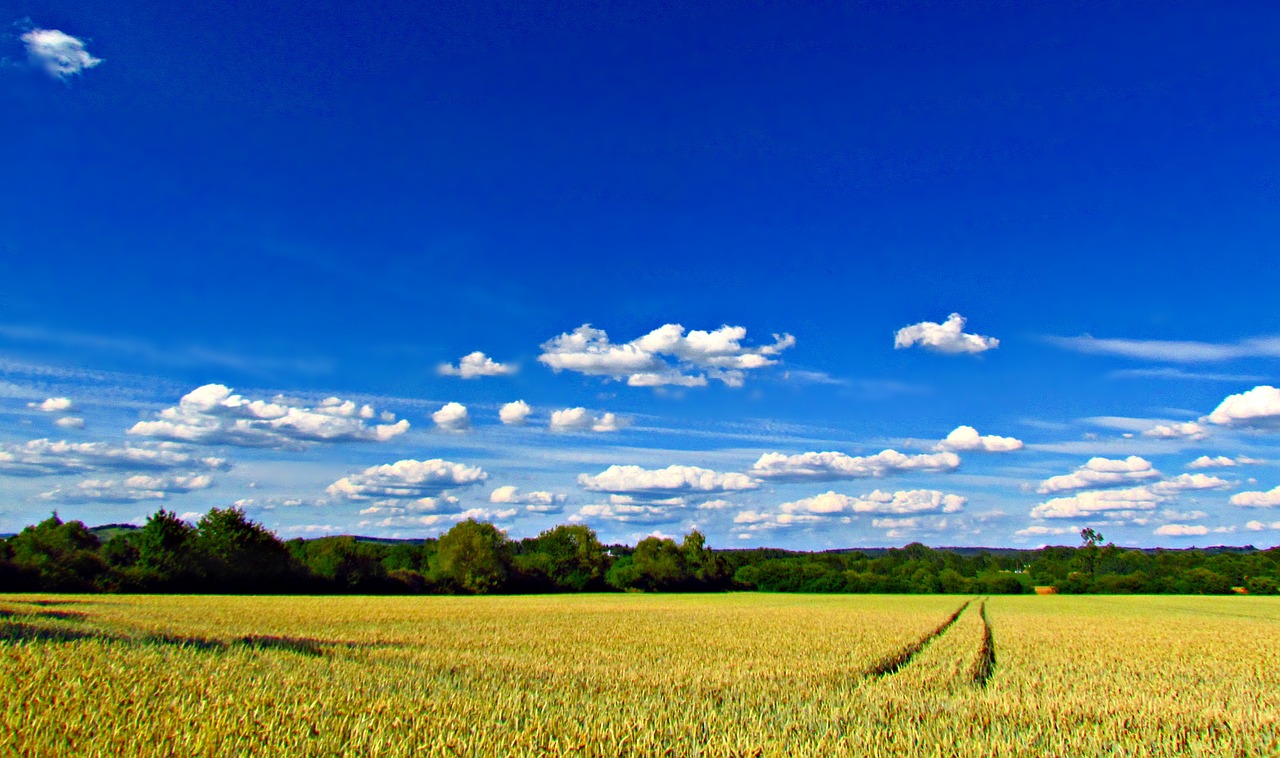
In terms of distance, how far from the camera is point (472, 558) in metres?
83.7

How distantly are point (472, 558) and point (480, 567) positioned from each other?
56.7 inches

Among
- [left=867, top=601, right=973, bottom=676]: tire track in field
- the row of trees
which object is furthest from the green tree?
[left=867, top=601, right=973, bottom=676]: tire track in field

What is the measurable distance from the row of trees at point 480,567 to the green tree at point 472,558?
15cm

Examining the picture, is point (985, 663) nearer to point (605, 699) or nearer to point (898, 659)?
point (898, 659)

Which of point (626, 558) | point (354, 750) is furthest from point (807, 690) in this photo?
point (626, 558)

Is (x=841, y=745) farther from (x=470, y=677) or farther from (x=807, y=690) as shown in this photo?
(x=470, y=677)

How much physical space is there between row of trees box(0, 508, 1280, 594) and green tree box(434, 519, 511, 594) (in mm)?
154

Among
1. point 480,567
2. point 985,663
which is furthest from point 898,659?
point 480,567

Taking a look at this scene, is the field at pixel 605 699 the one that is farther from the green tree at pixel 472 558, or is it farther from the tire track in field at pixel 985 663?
the green tree at pixel 472 558

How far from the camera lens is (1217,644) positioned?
25.0 m

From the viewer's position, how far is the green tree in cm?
8081

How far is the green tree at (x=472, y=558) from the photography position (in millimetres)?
80812

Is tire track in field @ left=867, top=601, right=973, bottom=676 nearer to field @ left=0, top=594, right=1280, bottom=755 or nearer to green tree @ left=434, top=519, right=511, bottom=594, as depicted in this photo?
field @ left=0, top=594, right=1280, bottom=755

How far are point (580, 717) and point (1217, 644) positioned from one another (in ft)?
89.8
